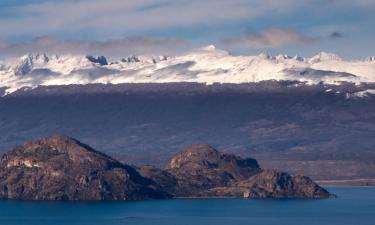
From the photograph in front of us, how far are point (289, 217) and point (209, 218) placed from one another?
10.6 m

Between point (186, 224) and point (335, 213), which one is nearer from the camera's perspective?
point (186, 224)

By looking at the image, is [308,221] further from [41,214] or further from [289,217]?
[41,214]

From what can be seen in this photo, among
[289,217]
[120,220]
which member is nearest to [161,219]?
[120,220]

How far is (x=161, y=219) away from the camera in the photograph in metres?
184

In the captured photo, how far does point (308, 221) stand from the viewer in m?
182

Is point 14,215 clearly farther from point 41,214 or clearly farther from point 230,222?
point 230,222

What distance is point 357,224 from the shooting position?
178000 millimetres

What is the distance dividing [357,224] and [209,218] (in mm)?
20380

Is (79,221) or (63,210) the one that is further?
(63,210)

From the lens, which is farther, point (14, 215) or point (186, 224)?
point (14, 215)

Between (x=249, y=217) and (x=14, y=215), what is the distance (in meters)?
31.5

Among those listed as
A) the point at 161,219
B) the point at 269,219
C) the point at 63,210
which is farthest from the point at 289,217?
the point at 63,210

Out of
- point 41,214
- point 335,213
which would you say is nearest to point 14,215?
point 41,214

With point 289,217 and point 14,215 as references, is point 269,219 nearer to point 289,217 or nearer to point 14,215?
point 289,217
